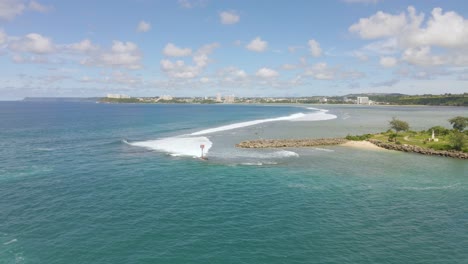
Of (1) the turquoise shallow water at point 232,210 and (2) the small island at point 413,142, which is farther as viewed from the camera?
(2) the small island at point 413,142

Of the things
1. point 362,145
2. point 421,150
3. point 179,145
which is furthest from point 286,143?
point 421,150

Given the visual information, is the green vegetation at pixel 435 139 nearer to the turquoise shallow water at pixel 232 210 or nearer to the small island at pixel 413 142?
the small island at pixel 413 142

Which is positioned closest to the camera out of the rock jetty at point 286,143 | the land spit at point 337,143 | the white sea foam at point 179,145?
the land spit at point 337,143

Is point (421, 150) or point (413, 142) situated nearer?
point (421, 150)

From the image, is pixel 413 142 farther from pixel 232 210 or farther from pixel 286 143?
pixel 232 210

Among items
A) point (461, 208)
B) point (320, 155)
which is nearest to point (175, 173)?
point (320, 155)

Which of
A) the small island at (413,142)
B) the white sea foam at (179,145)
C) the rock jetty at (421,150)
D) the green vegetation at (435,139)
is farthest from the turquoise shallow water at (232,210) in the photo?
the green vegetation at (435,139)

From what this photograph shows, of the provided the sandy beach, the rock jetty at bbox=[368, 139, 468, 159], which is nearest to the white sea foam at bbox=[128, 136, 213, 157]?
the sandy beach
